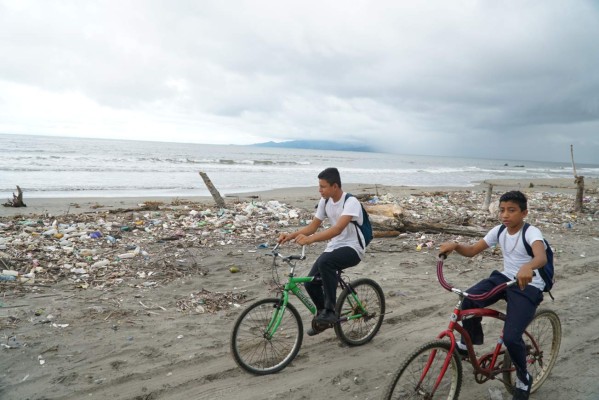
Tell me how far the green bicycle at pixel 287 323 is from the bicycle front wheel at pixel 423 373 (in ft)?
4.26

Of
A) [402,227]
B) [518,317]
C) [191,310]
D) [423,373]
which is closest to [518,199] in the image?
[518,317]

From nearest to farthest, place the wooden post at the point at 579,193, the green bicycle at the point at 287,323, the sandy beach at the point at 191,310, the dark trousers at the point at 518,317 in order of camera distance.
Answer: the dark trousers at the point at 518,317 → the sandy beach at the point at 191,310 → the green bicycle at the point at 287,323 → the wooden post at the point at 579,193

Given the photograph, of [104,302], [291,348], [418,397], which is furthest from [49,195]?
[418,397]

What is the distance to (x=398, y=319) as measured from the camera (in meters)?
5.21

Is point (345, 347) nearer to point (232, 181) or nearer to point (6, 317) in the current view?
point (6, 317)

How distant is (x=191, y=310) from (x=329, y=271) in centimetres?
235

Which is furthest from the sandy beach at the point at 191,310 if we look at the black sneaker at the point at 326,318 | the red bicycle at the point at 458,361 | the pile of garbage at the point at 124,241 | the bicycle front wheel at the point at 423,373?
the bicycle front wheel at the point at 423,373

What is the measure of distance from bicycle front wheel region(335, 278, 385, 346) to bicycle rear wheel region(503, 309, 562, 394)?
1.55 m

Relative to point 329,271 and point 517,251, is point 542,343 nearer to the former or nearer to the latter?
point 517,251

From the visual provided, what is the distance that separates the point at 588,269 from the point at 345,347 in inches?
229

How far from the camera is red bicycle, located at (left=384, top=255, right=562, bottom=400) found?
2.92 meters

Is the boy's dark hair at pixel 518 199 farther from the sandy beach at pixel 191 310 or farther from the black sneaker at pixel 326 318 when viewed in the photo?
the black sneaker at pixel 326 318

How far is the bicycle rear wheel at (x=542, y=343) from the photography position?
11.8 ft

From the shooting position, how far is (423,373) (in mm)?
2934
